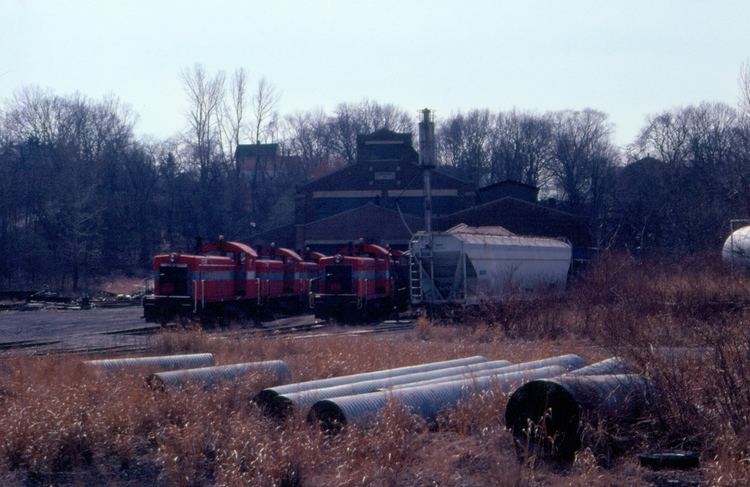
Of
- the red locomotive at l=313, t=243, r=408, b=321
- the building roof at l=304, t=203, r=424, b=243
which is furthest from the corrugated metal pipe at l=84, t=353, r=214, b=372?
the building roof at l=304, t=203, r=424, b=243

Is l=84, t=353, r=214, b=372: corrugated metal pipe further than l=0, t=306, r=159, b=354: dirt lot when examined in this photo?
No

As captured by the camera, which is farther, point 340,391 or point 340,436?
point 340,391

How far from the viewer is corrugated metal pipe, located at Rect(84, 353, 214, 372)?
42.5ft

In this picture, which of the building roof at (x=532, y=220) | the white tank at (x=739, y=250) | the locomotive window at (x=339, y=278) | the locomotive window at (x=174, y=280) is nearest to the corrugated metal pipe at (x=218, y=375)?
the locomotive window at (x=174, y=280)

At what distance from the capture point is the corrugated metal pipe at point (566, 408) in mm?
8359

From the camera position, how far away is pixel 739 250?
94.1ft

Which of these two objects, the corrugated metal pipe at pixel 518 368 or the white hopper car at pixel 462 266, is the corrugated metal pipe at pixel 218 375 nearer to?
the corrugated metal pipe at pixel 518 368

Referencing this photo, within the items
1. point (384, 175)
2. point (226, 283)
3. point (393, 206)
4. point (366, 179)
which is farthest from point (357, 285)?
point (366, 179)

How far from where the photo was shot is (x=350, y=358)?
1455cm

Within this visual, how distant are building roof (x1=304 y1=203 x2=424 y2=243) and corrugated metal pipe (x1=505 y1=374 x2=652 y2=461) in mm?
47811

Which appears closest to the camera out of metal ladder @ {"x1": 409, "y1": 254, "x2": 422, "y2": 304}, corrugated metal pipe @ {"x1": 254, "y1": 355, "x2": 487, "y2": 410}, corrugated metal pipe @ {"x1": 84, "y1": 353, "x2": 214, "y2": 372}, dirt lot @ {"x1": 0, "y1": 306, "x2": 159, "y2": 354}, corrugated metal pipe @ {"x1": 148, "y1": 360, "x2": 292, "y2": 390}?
corrugated metal pipe @ {"x1": 254, "y1": 355, "x2": 487, "y2": 410}

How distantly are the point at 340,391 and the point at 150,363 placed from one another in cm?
429

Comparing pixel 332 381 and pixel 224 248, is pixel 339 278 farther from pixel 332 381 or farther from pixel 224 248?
pixel 332 381

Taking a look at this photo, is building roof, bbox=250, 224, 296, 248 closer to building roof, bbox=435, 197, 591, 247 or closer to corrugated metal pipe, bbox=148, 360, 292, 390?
building roof, bbox=435, 197, 591, 247
